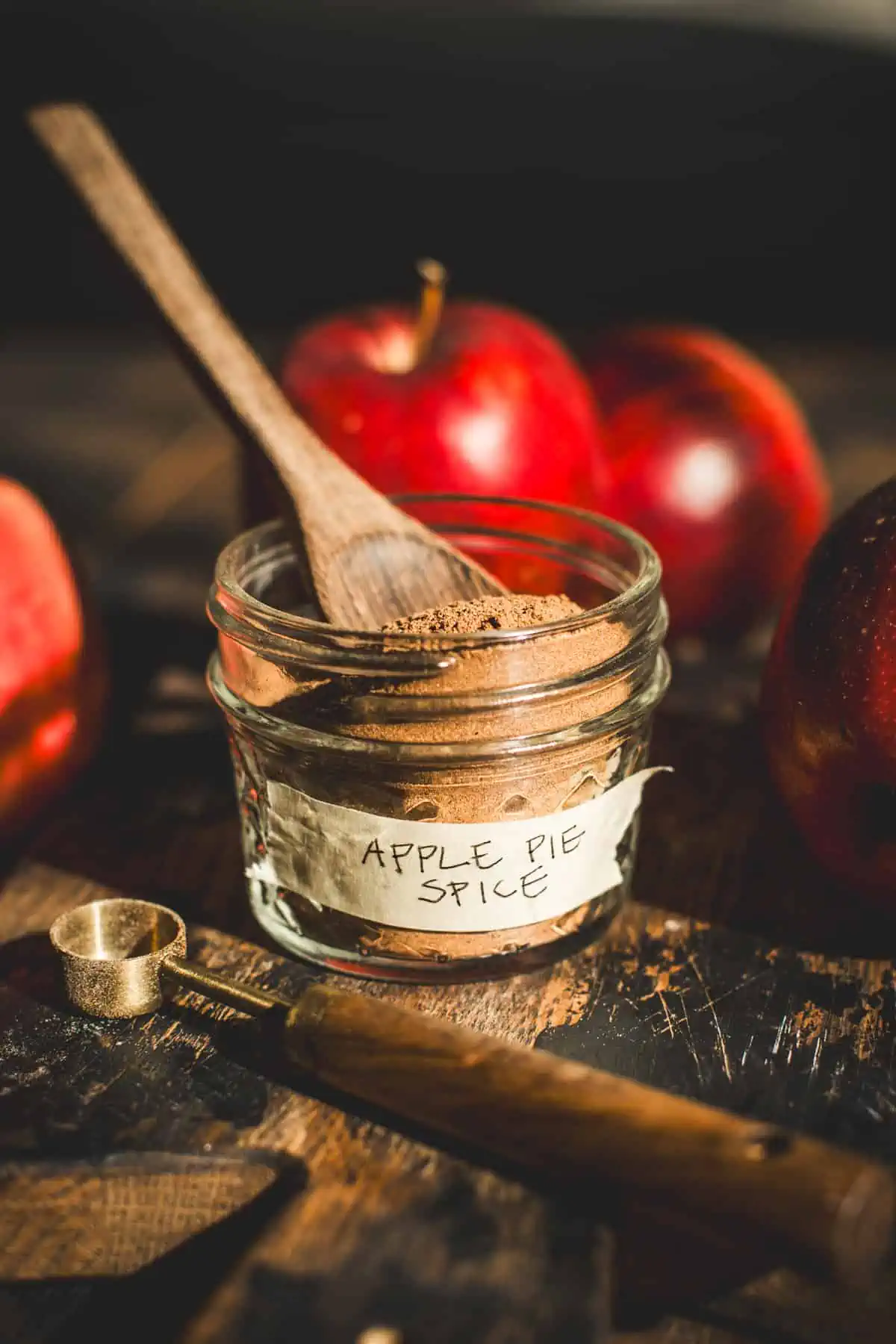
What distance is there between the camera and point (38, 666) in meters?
0.67

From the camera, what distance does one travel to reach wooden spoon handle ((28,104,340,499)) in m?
0.63

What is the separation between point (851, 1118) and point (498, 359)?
583 millimetres

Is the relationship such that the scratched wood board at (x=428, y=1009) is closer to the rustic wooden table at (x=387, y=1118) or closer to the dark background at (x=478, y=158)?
the rustic wooden table at (x=387, y=1118)

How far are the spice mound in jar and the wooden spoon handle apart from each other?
0.15 m

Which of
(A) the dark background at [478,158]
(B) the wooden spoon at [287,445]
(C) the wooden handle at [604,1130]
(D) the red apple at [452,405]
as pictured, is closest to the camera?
(C) the wooden handle at [604,1130]

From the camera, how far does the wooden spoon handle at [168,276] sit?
0.63m

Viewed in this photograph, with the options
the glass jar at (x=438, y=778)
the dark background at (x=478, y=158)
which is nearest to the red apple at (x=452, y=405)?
the glass jar at (x=438, y=778)

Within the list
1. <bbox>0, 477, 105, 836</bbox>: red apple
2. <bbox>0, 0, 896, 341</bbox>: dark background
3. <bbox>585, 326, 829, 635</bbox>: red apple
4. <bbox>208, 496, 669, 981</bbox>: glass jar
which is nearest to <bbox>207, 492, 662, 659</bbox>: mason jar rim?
<bbox>208, 496, 669, 981</bbox>: glass jar

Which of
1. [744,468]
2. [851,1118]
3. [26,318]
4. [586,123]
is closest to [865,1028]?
[851,1118]

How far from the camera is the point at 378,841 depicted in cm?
51

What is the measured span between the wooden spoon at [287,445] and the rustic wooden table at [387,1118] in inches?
6.7

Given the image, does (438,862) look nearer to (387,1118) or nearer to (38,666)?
(387,1118)

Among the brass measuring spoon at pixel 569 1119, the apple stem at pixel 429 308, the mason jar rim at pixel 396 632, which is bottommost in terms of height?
the brass measuring spoon at pixel 569 1119

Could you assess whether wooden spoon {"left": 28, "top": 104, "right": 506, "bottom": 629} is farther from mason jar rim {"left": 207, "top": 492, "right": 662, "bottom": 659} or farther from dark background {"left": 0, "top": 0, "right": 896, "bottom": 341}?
dark background {"left": 0, "top": 0, "right": 896, "bottom": 341}
